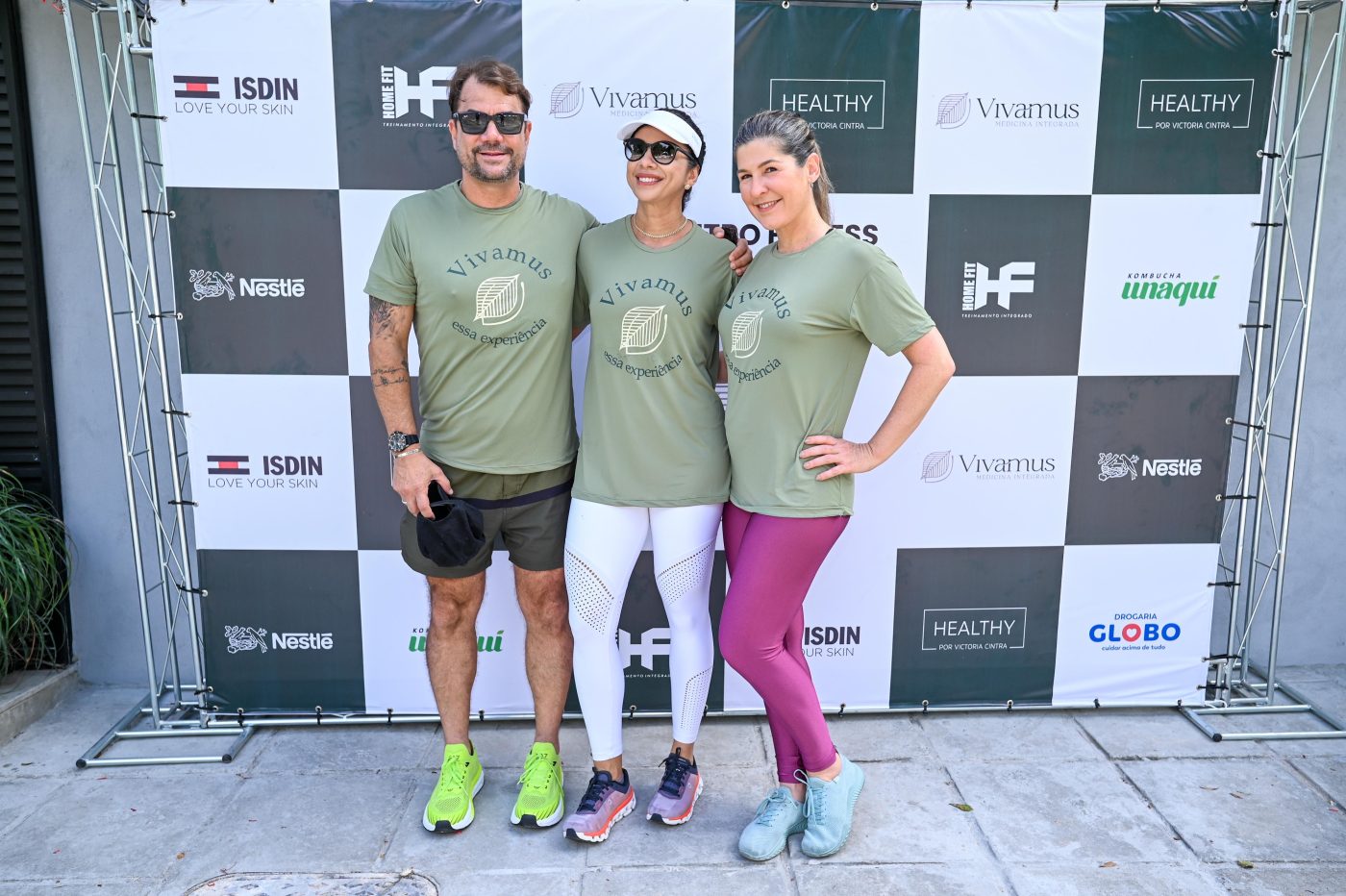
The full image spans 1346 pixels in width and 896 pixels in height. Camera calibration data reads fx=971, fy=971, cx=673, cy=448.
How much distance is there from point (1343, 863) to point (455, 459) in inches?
96.5

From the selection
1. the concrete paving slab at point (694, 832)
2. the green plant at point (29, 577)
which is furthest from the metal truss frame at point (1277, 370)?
the green plant at point (29, 577)

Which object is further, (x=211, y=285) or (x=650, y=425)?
(x=211, y=285)

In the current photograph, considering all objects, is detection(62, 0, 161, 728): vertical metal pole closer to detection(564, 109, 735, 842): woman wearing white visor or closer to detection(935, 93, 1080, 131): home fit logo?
detection(564, 109, 735, 842): woman wearing white visor

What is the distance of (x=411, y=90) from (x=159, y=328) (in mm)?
1053

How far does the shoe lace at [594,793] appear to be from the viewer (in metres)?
2.52

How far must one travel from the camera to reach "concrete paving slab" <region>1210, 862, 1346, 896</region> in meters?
2.32

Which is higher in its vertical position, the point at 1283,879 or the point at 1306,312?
the point at 1306,312

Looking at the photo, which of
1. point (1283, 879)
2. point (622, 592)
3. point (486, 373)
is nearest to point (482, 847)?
point (622, 592)

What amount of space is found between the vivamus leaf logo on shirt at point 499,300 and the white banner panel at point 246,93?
0.89 metres

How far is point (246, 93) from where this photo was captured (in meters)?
2.85

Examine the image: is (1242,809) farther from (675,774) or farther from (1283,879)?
(675,774)

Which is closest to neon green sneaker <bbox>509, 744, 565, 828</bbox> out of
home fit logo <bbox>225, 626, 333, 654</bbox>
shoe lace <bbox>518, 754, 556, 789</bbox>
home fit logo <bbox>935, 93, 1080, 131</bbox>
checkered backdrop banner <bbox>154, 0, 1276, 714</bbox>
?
shoe lace <bbox>518, 754, 556, 789</bbox>

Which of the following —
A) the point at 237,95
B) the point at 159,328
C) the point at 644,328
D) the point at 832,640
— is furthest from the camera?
the point at 832,640

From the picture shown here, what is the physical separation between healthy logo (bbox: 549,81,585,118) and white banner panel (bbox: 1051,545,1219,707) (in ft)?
6.87
